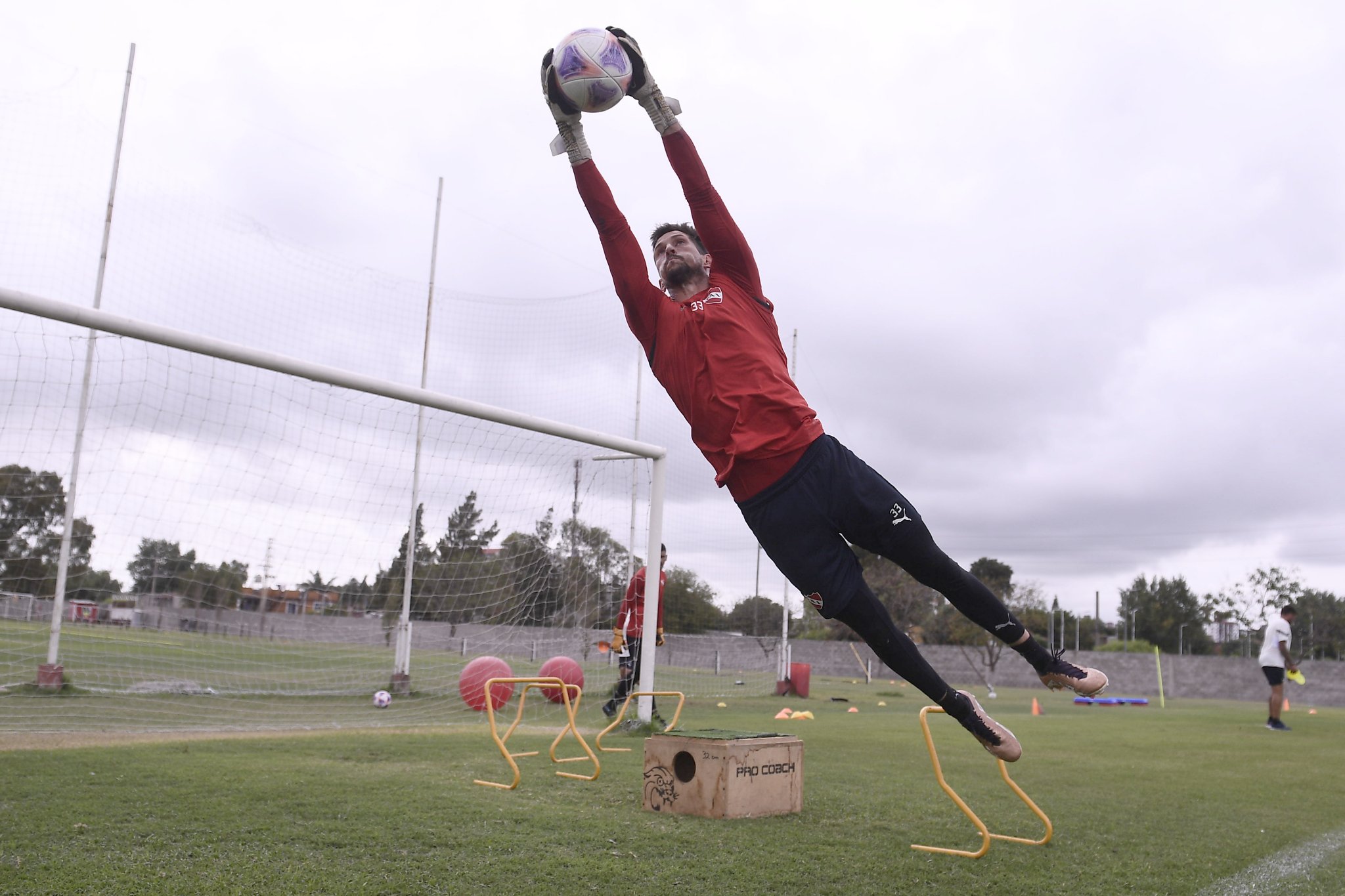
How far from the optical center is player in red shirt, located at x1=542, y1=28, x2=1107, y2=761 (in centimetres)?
315

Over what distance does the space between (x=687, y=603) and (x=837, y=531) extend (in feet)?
41.2

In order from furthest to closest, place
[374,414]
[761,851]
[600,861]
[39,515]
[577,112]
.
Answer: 1. [39,515]
2. [374,414]
3. [761,851]
4. [600,861]
5. [577,112]

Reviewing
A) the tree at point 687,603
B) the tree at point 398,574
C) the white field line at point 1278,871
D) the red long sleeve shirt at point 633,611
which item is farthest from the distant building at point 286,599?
the tree at point 687,603

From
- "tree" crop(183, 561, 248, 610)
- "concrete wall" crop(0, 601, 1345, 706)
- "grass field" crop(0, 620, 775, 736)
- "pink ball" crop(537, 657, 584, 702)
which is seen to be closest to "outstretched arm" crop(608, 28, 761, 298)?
"tree" crop(183, 561, 248, 610)

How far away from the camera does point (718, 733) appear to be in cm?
536

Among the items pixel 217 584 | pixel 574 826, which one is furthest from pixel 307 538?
pixel 574 826

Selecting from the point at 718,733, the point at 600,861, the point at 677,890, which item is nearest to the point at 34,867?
the point at 600,861

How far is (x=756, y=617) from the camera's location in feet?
57.8

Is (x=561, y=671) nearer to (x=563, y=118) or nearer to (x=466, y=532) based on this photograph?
(x=466, y=532)

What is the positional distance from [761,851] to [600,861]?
0.79 metres

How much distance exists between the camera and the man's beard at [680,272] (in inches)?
Answer: 140

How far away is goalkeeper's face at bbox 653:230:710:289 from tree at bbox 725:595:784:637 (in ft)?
44.0

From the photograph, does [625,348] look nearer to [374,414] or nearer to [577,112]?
[374,414]

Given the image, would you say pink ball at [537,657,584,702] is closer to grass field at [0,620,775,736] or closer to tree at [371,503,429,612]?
grass field at [0,620,775,736]
